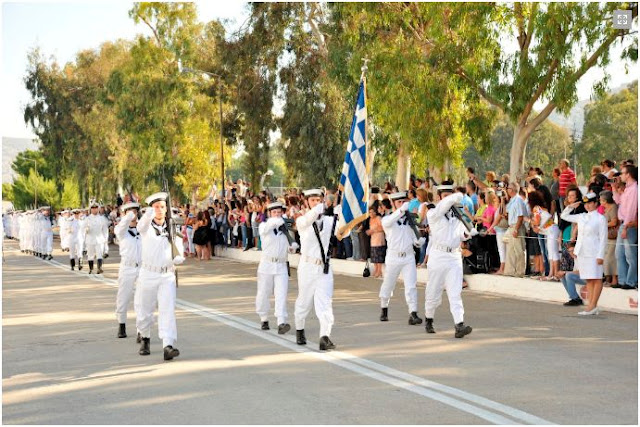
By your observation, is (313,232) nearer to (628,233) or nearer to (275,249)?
(275,249)

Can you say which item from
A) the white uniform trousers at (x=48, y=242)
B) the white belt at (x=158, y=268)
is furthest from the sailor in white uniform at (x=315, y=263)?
the white uniform trousers at (x=48, y=242)

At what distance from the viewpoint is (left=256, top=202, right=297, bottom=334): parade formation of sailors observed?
13.4 metres

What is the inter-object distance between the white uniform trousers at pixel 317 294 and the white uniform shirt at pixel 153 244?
1560 mm

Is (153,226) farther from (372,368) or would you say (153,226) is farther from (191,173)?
(191,173)

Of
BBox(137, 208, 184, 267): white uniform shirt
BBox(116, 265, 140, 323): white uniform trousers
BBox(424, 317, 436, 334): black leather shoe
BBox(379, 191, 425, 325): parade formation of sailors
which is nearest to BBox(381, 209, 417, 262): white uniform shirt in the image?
BBox(379, 191, 425, 325): parade formation of sailors

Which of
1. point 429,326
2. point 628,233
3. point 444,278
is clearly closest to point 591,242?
point 628,233

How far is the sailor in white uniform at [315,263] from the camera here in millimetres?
11812

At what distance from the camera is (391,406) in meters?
8.27

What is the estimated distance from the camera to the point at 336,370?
10.1m

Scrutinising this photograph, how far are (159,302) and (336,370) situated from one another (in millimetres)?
2445

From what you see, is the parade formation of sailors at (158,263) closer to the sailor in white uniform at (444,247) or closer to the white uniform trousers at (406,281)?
the sailor in white uniform at (444,247)

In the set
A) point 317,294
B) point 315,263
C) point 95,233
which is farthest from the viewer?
point 95,233

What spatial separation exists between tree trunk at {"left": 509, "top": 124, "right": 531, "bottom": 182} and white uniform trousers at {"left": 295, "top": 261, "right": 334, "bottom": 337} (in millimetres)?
13025

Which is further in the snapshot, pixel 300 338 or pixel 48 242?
pixel 48 242
